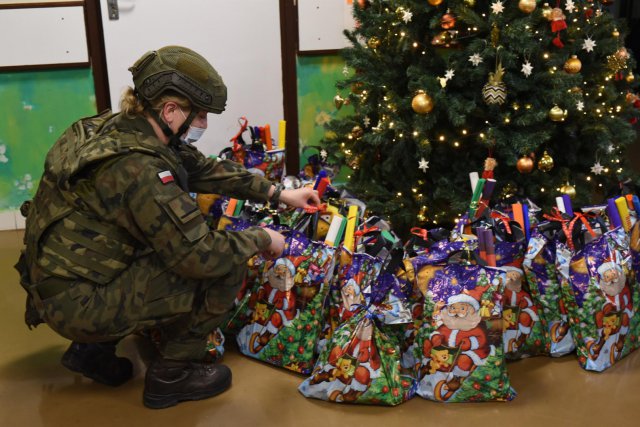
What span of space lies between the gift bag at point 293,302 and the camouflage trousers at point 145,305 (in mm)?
Answer: 193

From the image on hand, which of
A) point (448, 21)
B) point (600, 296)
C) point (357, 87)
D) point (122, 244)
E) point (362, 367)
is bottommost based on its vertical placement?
point (362, 367)

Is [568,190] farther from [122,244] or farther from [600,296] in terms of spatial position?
[122,244]

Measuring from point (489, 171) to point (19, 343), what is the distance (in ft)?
6.14

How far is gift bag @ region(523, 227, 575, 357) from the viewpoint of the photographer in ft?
7.49

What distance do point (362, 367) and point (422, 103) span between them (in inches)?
45.8

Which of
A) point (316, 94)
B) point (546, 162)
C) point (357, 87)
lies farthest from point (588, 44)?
point (316, 94)

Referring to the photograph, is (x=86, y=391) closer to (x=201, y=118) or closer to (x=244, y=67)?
(x=201, y=118)

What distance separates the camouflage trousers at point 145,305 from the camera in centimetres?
197

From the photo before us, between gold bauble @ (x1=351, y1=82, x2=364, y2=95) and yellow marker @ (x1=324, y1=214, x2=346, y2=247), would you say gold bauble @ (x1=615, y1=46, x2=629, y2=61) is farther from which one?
yellow marker @ (x1=324, y1=214, x2=346, y2=247)

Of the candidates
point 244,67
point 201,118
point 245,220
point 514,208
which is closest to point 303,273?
point 245,220

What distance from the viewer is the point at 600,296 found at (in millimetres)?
2223

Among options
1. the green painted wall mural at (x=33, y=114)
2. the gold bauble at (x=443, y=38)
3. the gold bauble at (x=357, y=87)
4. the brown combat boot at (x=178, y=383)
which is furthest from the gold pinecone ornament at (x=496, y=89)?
the green painted wall mural at (x=33, y=114)

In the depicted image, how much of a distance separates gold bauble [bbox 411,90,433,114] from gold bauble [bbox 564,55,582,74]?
0.56m

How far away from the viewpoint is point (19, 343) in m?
2.54
